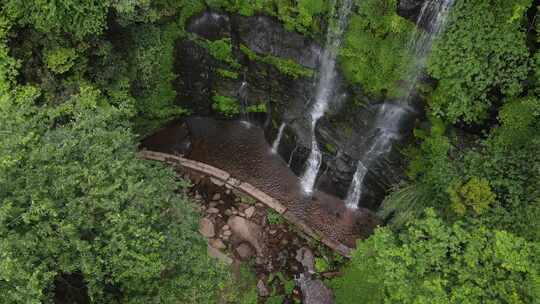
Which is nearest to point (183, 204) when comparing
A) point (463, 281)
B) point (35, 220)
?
point (35, 220)

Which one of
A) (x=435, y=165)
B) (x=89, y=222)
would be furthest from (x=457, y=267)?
(x=89, y=222)

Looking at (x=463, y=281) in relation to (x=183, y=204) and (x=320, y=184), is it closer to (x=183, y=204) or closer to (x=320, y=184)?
(x=183, y=204)

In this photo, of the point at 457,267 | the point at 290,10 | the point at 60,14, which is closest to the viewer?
the point at 457,267

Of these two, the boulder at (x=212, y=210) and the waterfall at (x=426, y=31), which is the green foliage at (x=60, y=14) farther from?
the waterfall at (x=426, y=31)

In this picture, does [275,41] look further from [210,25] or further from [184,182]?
[184,182]

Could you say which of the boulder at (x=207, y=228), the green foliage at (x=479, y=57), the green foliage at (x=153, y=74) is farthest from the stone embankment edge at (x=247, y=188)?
Result: the green foliage at (x=479, y=57)
